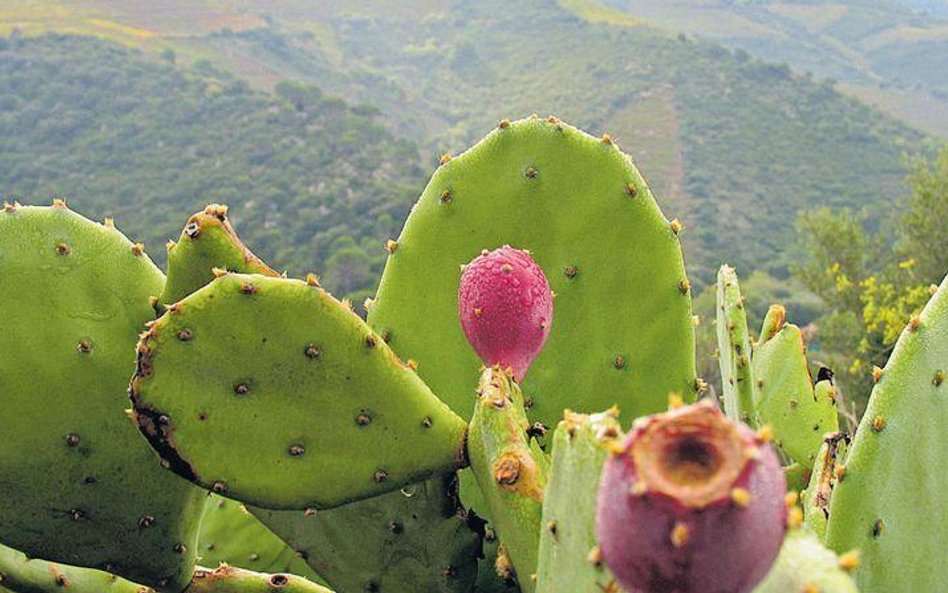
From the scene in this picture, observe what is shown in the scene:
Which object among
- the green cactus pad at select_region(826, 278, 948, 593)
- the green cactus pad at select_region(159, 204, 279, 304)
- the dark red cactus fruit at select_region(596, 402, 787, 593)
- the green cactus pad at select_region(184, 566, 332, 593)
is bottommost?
the green cactus pad at select_region(184, 566, 332, 593)

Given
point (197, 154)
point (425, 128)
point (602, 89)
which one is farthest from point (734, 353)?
point (425, 128)

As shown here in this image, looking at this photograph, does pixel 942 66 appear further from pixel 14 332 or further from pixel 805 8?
pixel 14 332

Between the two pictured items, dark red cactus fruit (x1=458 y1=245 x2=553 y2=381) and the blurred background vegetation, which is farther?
the blurred background vegetation

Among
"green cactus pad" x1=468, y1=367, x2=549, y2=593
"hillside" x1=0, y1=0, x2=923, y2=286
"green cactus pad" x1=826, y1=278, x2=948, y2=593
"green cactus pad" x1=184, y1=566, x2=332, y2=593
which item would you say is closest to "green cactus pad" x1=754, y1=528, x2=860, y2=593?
"green cactus pad" x1=468, y1=367, x2=549, y2=593

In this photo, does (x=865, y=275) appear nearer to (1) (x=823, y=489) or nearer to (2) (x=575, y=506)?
(1) (x=823, y=489)

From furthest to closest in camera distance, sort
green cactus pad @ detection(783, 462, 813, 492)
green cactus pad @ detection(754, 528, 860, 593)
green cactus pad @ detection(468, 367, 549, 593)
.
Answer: green cactus pad @ detection(783, 462, 813, 492)
green cactus pad @ detection(468, 367, 549, 593)
green cactus pad @ detection(754, 528, 860, 593)

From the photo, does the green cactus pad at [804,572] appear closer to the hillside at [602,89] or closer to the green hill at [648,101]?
the hillside at [602,89]

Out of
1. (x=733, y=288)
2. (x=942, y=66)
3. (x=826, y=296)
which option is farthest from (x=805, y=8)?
(x=733, y=288)

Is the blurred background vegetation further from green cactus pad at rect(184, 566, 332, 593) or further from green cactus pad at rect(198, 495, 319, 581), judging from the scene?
green cactus pad at rect(184, 566, 332, 593)
